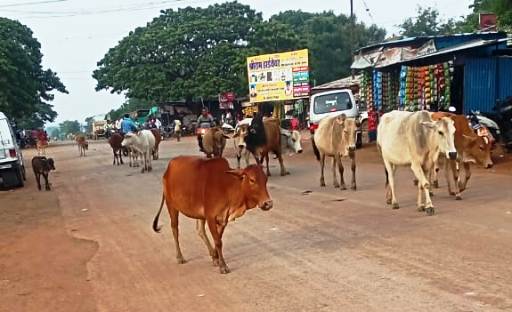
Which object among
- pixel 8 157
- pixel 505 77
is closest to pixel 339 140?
pixel 505 77

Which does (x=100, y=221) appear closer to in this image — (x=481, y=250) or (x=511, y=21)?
(x=481, y=250)

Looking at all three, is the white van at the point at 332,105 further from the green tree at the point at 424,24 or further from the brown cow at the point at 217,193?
the green tree at the point at 424,24

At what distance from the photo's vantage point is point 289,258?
724 centimetres

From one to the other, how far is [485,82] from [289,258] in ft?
41.6

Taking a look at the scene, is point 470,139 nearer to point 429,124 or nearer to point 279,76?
point 429,124

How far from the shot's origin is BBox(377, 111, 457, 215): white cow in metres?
9.36

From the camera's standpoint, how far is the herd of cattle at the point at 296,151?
6.83 metres

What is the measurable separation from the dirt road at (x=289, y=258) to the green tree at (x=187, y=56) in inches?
1437

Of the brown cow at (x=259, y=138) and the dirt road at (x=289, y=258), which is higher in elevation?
the brown cow at (x=259, y=138)

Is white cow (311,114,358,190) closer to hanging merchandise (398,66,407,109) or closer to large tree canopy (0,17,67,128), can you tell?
hanging merchandise (398,66,407,109)

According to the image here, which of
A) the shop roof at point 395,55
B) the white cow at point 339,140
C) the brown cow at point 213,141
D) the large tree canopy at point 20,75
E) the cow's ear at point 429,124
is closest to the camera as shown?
the cow's ear at point 429,124

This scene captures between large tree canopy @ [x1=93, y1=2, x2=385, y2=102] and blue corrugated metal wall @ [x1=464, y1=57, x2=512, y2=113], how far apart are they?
30.0m

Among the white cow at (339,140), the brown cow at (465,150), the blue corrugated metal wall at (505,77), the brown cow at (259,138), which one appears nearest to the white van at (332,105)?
the blue corrugated metal wall at (505,77)

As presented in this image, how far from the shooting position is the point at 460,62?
17875mm
